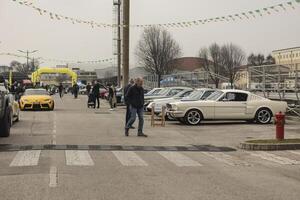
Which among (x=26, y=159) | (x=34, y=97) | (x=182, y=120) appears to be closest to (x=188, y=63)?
(x=34, y=97)

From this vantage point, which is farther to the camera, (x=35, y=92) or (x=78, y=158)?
(x=35, y=92)

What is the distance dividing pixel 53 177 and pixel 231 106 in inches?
548

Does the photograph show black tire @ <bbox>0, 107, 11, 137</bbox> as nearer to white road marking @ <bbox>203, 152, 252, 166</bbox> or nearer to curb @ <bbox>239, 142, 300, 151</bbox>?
white road marking @ <bbox>203, 152, 252, 166</bbox>

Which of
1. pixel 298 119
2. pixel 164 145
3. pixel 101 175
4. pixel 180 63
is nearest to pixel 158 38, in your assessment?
pixel 180 63

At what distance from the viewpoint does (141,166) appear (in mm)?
11555

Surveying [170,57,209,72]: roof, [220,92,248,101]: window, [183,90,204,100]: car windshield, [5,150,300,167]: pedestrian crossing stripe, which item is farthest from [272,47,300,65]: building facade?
[170,57,209,72]: roof

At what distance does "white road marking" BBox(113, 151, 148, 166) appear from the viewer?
11938mm

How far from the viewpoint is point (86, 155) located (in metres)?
13.1

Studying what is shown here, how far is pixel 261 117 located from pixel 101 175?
13.9 meters

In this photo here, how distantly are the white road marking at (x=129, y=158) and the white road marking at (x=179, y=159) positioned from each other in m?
0.67

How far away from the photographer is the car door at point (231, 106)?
896 inches

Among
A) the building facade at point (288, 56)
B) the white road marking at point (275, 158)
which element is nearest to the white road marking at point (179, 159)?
the white road marking at point (275, 158)

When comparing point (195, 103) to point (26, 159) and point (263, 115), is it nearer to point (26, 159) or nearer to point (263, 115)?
point (263, 115)

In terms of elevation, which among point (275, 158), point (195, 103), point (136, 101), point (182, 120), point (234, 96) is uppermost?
point (234, 96)
